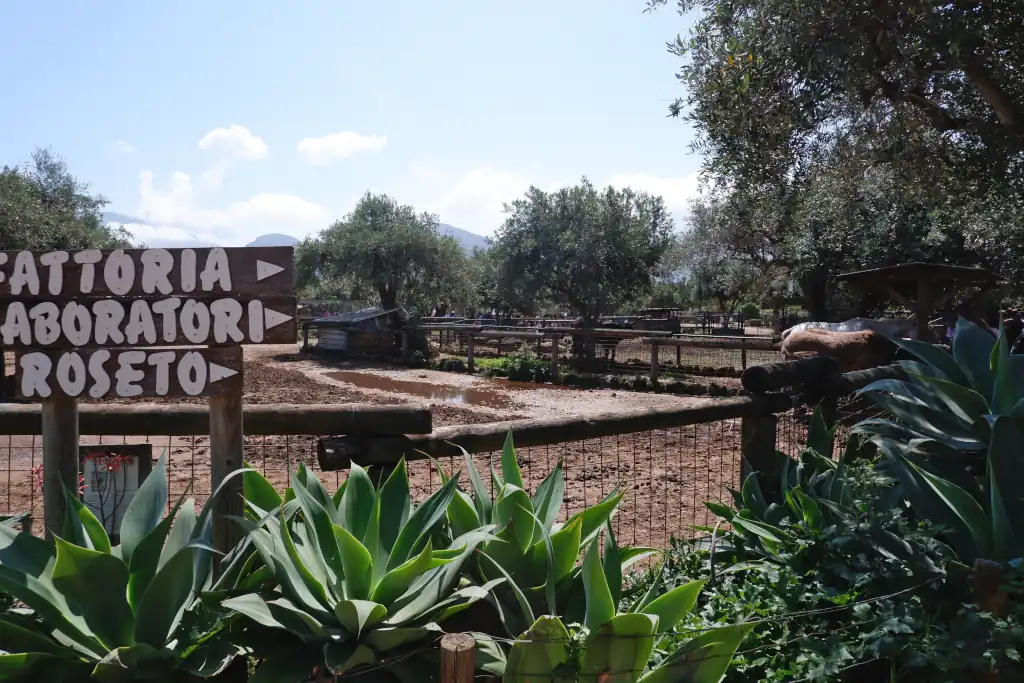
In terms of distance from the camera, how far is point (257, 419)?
10.5 feet

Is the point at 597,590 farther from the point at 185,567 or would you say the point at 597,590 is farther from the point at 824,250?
the point at 824,250

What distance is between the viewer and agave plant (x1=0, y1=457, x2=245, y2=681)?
1.78 metres

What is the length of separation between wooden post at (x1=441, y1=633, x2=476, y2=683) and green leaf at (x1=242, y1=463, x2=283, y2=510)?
97cm

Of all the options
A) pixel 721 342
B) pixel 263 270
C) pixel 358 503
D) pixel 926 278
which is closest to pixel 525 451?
pixel 263 270

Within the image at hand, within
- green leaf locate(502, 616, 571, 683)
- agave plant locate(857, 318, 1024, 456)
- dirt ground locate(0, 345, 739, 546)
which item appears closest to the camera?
green leaf locate(502, 616, 571, 683)

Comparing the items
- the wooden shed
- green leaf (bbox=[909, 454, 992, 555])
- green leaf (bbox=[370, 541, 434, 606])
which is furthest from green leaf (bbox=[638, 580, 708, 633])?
the wooden shed

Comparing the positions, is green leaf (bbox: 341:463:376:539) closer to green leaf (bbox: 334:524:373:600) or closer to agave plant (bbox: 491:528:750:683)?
green leaf (bbox: 334:524:373:600)

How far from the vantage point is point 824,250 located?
19.1 metres

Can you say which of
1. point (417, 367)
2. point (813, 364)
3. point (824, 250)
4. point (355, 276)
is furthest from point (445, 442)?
point (355, 276)

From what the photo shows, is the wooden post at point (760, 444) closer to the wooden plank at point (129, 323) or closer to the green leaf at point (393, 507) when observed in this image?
the green leaf at point (393, 507)

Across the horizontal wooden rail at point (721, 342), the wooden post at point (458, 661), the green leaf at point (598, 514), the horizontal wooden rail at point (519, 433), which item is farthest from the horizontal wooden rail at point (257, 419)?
the horizontal wooden rail at point (721, 342)

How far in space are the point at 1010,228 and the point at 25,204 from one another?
19910 mm

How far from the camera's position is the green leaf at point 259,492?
2289 millimetres

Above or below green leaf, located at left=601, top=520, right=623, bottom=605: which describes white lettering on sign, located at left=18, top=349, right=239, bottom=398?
above
